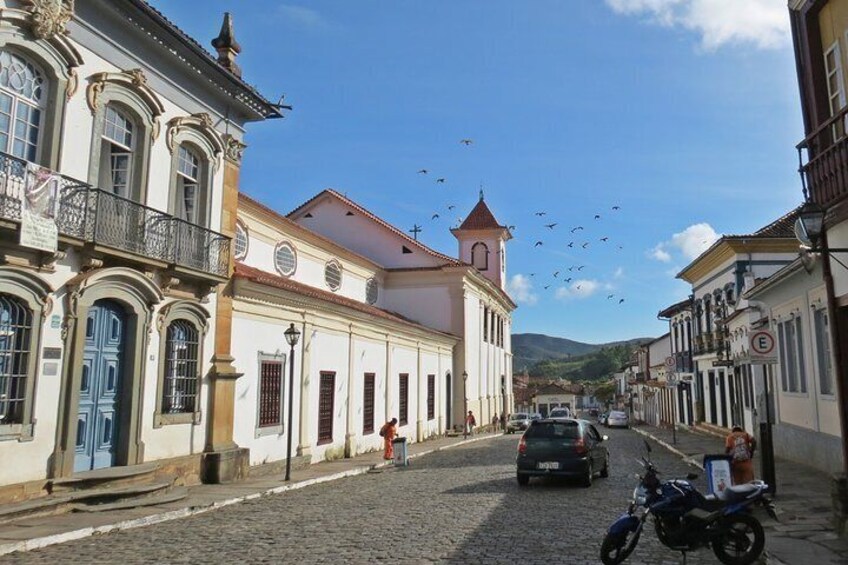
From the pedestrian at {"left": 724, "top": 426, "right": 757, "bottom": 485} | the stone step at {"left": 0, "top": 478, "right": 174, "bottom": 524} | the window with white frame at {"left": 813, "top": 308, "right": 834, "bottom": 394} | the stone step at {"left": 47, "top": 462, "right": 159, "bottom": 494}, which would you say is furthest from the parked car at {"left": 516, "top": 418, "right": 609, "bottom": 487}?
the stone step at {"left": 47, "top": 462, "right": 159, "bottom": 494}

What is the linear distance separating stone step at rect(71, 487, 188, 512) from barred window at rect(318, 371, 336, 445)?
8.01 meters

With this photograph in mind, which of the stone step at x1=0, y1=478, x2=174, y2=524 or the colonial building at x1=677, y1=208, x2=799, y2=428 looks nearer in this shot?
the stone step at x1=0, y1=478, x2=174, y2=524

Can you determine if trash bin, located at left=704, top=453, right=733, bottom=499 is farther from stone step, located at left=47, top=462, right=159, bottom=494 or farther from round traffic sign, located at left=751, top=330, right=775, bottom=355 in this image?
stone step, located at left=47, top=462, right=159, bottom=494

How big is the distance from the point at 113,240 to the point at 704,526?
10126 mm

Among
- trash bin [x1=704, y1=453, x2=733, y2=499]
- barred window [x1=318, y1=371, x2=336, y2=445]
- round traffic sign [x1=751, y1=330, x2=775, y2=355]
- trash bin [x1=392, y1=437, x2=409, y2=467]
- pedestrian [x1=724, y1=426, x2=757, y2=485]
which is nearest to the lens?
trash bin [x1=704, y1=453, x2=733, y2=499]

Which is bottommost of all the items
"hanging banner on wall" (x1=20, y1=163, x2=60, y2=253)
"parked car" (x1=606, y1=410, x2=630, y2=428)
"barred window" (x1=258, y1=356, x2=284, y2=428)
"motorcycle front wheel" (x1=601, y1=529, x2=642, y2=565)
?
"parked car" (x1=606, y1=410, x2=630, y2=428)

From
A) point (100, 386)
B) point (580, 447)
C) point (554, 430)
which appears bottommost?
point (580, 447)

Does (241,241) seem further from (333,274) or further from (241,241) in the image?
(333,274)

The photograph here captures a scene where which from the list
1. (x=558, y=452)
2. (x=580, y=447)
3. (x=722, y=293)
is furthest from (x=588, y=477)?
(x=722, y=293)

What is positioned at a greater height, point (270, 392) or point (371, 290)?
point (371, 290)

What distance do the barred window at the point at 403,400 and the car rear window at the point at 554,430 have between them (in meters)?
12.9

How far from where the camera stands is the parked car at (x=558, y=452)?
1404cm

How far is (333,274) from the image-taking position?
28.4m

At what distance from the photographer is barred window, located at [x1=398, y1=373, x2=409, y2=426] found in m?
27.5
